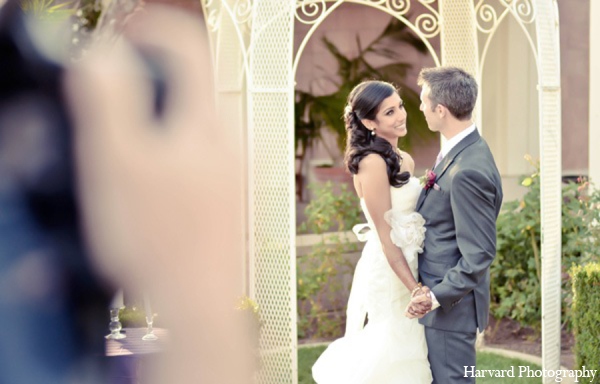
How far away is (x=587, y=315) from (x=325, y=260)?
2.66 metres

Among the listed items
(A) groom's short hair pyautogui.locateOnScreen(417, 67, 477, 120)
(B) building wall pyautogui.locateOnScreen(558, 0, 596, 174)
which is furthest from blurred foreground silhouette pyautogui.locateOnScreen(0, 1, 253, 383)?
(B) building wall pyautogui.locateOnScreen(558, 0, 596, 174)

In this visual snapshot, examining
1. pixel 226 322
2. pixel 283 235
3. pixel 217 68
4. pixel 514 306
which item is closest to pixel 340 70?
pixel 217 68

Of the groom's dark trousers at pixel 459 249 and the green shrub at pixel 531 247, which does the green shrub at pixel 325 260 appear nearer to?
the green shrub at pixel 531 247

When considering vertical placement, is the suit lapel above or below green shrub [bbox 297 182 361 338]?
above

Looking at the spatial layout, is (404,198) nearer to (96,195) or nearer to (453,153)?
(453,153)

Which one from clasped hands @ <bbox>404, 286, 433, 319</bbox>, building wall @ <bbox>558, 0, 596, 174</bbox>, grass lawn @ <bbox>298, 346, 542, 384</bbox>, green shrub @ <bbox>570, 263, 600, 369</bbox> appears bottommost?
grass lawn @ <bbox>298, 346, 542, 384</bbox>

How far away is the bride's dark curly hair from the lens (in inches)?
145

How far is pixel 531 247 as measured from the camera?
22.9 ft

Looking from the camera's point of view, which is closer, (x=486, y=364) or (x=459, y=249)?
(x=459, y=249)

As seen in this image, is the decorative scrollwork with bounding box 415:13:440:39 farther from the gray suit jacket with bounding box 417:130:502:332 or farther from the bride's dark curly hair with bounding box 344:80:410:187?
the gray suit jacket with bounding box 417:130:502:332

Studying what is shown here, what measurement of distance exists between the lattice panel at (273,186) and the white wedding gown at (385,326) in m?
1.37

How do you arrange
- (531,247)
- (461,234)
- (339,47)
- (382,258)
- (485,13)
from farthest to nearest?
1. (339,47)
2. (485,13)
3. (531,247)
4. (382,258)
5. (461,234)

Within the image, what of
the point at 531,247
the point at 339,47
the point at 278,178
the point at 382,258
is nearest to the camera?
the point at 382,258

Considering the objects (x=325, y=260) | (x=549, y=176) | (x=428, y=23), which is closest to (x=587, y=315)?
(x=549, y=176)
